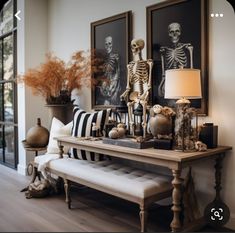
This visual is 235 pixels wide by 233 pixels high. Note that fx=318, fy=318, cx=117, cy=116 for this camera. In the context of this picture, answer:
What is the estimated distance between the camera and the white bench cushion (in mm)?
2660

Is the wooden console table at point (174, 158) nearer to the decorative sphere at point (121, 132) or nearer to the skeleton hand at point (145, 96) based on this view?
the decorative sphere at point (121, 132)

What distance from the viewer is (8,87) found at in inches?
222

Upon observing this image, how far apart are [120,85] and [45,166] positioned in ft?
4.32

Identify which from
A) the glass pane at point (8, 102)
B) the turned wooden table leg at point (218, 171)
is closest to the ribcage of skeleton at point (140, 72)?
the turned wooden table leg at point (218, 171)

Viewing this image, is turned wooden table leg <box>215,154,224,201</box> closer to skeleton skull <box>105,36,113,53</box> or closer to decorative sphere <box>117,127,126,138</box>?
decorative sphere <box>117,127,126,138</box>

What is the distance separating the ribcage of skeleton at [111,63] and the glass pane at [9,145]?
7.96 feet

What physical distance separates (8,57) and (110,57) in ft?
8.01

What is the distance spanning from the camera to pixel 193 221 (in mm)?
2879

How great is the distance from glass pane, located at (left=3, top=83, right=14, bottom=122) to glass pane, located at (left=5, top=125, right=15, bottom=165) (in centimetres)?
18

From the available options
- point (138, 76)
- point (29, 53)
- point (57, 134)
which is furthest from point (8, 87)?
point (138, 76)

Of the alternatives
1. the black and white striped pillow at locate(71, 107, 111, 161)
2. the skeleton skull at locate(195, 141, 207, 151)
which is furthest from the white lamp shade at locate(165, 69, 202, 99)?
the black and white striped pillow at locate(71, 107, 111, 161)

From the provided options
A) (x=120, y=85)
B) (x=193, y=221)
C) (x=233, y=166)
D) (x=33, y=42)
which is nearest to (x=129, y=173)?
(x=193, y=221)

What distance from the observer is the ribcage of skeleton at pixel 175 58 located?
3141mm

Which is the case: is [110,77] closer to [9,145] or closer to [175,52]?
[175,52]
